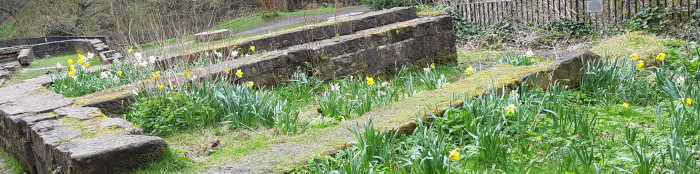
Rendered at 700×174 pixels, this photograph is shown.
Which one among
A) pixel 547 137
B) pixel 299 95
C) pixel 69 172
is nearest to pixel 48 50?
pixel 299 95

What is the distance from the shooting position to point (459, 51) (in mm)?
12211

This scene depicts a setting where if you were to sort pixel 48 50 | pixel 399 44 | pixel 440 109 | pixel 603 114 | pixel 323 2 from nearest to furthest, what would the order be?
pixel 440 109 → pixel 603 114 → pixel 399 44 → pixel 48 50 → pixel 323 2

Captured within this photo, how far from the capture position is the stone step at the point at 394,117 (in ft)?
12.5

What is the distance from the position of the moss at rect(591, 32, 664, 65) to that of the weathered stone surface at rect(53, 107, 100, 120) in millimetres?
6006

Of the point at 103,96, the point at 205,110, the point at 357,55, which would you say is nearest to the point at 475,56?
the point at 357,55

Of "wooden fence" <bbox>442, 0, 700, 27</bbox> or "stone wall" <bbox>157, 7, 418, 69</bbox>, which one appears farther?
"wooden fence" <bbox>442, 0, 700, 27</bbox>

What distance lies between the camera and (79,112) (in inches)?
208

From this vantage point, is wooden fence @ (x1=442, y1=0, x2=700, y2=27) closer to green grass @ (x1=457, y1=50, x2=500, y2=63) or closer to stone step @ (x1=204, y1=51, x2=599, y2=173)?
green grass @ (x1=457, y1=50, x2=500, y2=63)

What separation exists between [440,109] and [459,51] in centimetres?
770

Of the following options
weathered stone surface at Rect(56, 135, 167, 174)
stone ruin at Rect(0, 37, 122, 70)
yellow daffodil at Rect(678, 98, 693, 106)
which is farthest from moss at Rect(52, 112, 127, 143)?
stone ruin at Rect(0, 37, 122, 70)

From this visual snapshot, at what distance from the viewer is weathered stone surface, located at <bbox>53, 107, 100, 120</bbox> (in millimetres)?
5113

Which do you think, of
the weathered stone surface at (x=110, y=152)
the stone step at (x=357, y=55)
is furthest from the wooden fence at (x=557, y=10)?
the weathered stone surface at (x=110, y=152)

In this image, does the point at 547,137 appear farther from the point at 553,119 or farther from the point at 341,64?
the point at 341,64

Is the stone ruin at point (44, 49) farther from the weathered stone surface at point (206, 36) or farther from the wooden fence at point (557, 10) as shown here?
the wooden fence at point (557, 10)
